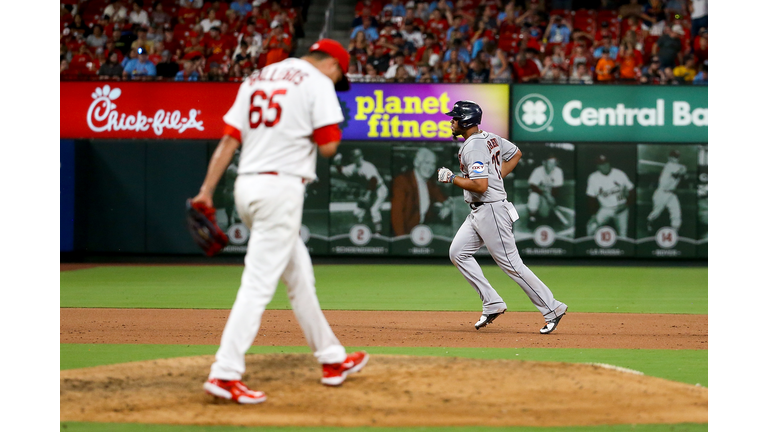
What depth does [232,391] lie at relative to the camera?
4.68m

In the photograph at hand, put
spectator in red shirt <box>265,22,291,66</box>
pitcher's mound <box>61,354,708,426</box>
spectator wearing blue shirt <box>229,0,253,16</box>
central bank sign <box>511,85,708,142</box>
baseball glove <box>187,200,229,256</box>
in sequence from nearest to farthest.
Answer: pitcher's mound <box>61,354,708,426</box>, baseball glove <box>187,200,229,256</box>, spectator in red shirt <box>265,22,291,66</box>, central bank sign <box>511,85,708,142</box>, spectator wearing blue shirt <box>229,0,253,16</box>

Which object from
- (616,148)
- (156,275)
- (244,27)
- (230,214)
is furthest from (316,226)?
(616,148)

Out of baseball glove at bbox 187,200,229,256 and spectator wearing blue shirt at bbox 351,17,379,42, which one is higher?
spectator wearing blue shirt at bbox 351,17,379,42

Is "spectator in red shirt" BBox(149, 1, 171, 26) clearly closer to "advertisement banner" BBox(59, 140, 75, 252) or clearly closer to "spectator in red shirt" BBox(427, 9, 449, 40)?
"advertisement banner" BBox(59, 140, 75, 252)

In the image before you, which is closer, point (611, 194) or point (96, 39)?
point (611, 194)

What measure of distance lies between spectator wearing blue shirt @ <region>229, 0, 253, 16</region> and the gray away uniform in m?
13.6

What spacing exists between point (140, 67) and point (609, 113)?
1014 centimetres

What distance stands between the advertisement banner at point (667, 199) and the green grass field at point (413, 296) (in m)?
0.72

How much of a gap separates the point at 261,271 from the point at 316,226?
44.9 feet

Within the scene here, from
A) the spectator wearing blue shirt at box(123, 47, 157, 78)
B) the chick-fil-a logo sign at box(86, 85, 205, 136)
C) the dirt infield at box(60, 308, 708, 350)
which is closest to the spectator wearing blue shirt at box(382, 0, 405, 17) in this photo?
the chick-fil-a logo sign at box(86, 85, 205, 136)

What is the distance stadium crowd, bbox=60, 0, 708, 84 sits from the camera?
59.4ft

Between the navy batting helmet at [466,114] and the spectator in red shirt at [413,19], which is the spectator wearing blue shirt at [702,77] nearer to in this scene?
the spectator in red shirt at [413,19]

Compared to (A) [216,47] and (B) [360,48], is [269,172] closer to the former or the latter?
(B) [360,48]

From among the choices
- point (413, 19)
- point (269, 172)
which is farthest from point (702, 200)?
point (269, 172)
